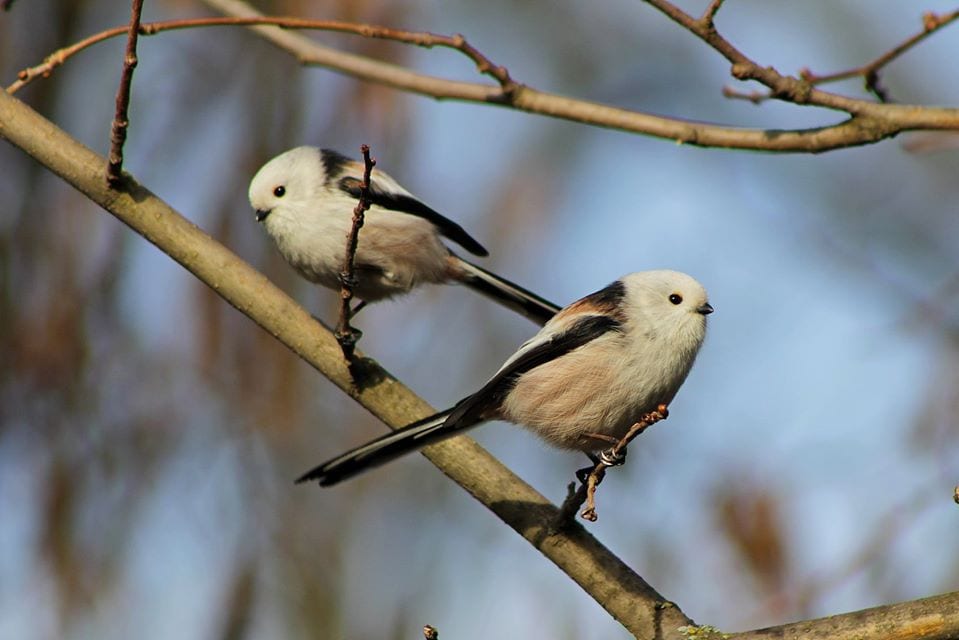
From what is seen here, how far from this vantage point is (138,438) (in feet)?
19.0

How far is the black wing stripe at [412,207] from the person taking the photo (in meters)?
4.08

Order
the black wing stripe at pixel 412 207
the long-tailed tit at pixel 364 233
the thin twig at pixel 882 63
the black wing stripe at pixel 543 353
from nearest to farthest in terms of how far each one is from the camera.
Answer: the thin twig at pixel 882 63, the black wing stripe at pixel 543 353, the long-tailed tit at pixel 364 233, the black wing stripe at pixel 412 207

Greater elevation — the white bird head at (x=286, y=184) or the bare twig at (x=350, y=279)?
the white bird head at (x=286, y=184)

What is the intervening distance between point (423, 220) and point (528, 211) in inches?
138

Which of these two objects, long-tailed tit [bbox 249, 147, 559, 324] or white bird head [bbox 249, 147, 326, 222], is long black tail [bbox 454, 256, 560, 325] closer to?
long-tailed tit [bbox 249, 147, 559, 324]

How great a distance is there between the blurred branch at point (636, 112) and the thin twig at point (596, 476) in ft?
2.32

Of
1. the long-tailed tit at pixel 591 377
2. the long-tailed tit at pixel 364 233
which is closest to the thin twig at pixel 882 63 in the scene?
the long-tailed tit at pixel 591 377

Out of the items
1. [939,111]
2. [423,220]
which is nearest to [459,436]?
[423,220]

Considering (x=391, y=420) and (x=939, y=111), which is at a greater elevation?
(x=939, y=111)

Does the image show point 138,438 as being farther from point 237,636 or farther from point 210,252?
point 210,252

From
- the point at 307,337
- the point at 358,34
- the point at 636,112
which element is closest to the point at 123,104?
the point at 358,34

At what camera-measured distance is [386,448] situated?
10.1 ft

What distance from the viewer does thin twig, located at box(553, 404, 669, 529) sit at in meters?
2.21

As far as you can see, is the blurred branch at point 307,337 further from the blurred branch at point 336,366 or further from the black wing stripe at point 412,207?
the black wing stripe at point 412,207
